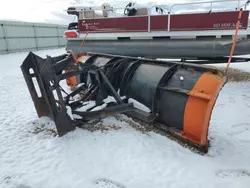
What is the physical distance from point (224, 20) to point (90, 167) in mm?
4702

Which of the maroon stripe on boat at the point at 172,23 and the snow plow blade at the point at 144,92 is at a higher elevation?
the maroon stripe on boat at the point at 172,23

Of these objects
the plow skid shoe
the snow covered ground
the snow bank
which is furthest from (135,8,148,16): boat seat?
the plow skid shoe

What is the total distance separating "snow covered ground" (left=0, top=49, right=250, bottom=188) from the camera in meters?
2.43

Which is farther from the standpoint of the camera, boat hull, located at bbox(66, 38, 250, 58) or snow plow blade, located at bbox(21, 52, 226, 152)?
boat hull, located at bbox(66, 38, 250, 58)

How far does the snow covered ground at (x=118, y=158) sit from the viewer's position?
2.43 metres

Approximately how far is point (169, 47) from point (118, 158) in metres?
4.16

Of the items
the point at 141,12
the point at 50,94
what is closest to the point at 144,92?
the point at 50,94

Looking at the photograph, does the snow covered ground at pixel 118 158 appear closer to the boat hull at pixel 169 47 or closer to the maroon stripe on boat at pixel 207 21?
the boat hull at pixel 169 47

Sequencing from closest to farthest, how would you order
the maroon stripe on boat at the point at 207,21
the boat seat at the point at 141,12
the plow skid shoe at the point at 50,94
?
the plow skid shoe at the point at 50,94, the maroon stripe on boat at the point at 207,21, the boat seat at the point at 141,12

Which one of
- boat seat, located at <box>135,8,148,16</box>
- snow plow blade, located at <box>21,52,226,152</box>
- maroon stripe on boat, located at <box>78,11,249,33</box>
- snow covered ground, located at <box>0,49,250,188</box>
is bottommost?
snow covered ground, located at <box>0,49,250,188</box>

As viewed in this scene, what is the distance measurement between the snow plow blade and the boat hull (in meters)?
2.27

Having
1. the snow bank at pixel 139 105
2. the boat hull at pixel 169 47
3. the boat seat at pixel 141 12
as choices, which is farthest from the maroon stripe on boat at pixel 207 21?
the snow bank at pixel 139 105

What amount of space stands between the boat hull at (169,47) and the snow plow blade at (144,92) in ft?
7.44

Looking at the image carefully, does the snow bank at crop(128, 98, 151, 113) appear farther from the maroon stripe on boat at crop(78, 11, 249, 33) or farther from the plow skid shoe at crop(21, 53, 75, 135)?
the maroon stripe on boat at crop(78, 11, 249, 33)
